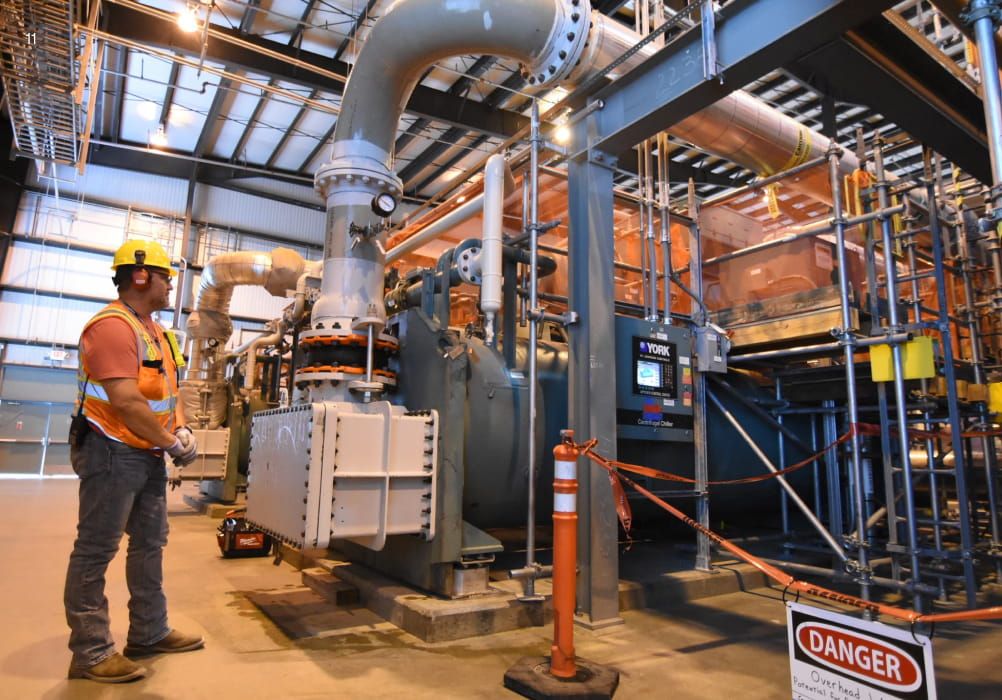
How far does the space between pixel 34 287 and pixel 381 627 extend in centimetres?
1440

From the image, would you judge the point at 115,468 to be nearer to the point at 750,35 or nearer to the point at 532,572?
the point at 532,572

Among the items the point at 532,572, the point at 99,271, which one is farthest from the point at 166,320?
the point at 532,572

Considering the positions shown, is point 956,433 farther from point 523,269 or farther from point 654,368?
point 523,269

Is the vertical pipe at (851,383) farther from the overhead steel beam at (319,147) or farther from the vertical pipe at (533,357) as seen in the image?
the overhead steel beam at (319,147)

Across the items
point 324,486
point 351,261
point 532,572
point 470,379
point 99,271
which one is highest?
point 99,271

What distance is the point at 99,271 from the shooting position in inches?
560

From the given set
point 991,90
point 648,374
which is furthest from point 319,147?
point 991,90

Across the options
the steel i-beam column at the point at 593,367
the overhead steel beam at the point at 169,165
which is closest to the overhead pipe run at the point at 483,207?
the steel i-beam column at the point at 593,367

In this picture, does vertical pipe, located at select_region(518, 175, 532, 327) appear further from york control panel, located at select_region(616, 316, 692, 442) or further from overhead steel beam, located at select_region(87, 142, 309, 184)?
overhead steel beam, located at select_region(87, 142, 309, 184)

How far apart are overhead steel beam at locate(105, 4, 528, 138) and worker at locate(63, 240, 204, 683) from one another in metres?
6.82

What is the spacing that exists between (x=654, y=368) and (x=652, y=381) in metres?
0.09

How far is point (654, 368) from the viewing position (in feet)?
13.5

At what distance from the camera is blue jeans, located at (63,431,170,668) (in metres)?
2.48

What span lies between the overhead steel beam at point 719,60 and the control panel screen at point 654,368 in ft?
4.21
